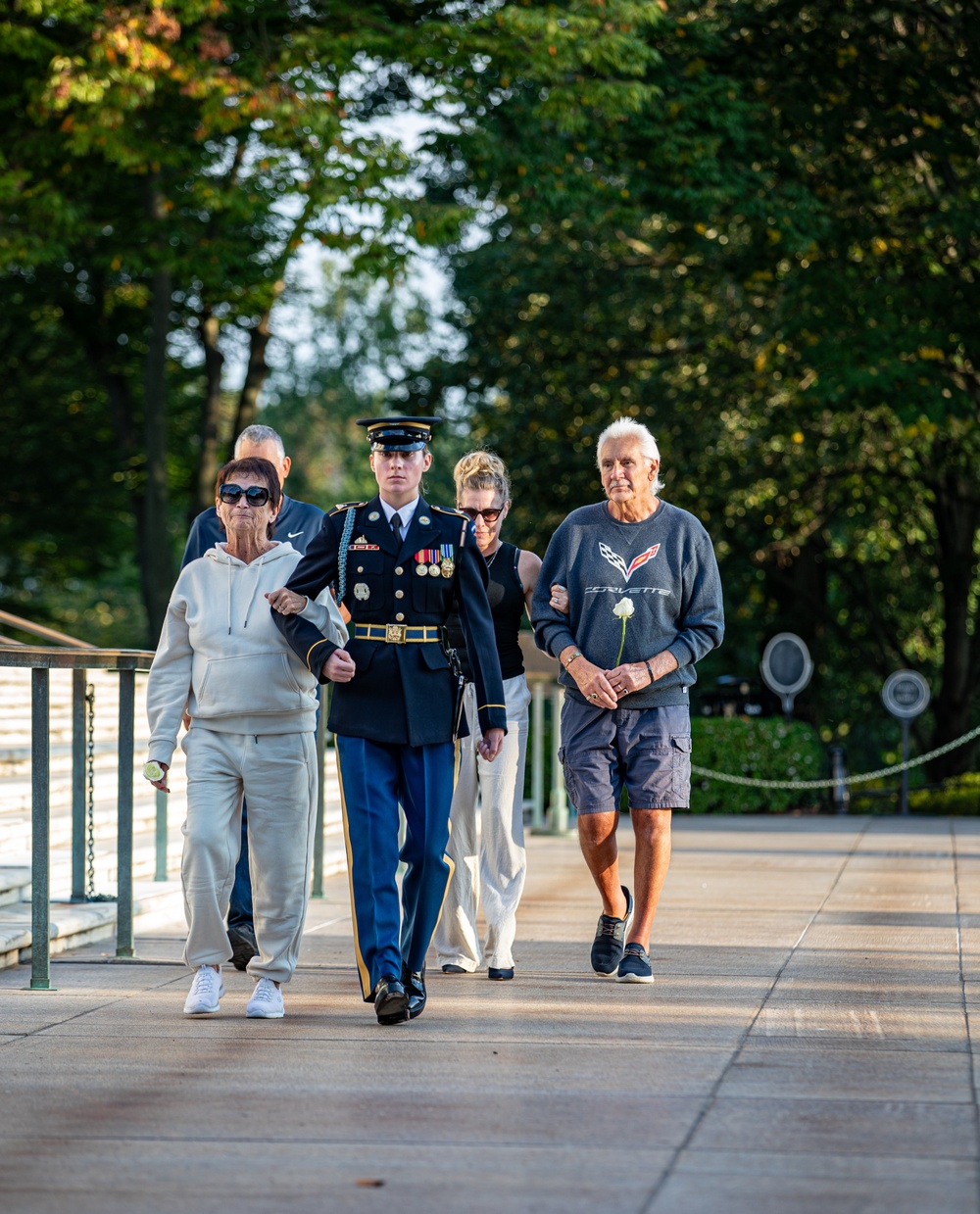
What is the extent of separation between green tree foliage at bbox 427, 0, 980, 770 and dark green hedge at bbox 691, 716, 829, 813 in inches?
135

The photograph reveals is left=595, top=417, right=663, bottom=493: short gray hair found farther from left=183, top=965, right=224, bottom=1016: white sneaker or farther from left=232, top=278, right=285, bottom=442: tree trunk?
left=232, top=278, right=285, bottom=442: tree trunk

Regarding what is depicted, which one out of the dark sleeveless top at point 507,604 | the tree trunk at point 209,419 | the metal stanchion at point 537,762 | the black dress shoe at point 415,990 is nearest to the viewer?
the black dress shoe at point 415,990

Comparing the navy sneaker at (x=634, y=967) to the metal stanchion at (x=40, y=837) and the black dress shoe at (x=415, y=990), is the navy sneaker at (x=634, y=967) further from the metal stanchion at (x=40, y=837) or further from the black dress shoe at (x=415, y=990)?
the metal stanchion at (x=40, y=837)

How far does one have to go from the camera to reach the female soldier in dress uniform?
18.1 ft

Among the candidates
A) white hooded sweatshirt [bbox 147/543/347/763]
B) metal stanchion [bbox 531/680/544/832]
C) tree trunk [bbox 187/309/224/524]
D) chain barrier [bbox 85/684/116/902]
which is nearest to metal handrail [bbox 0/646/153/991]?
→ white hooded sweatshirt [bbox 147/543/347/763]

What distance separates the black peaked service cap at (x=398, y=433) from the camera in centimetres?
561

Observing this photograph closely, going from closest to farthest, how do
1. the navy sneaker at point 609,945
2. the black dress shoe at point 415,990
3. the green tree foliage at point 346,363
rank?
the black dress shoe at point 415,990 → the navy sneaker at point 609,945 → the green tree foliage at point 346,363

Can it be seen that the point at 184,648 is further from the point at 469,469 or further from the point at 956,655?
the point at 956,655

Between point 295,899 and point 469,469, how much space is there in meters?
1.85

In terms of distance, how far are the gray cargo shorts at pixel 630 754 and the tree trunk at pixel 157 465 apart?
1319cm

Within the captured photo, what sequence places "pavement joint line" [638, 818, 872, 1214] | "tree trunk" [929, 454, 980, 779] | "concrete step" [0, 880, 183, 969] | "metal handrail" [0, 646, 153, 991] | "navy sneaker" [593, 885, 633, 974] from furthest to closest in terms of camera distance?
"tree trunk" [929, 454, 980, 779]
"concrete step" [0, 880, 183, 969]
"navy sneaker" [593, 885, 633, 974]
"metal handrail" [0, 646, 153, 991]
"pavement joint line" [638, 818, 872, 1214]

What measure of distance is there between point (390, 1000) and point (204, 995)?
2.31ft

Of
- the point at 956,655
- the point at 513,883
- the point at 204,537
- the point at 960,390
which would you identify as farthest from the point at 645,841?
the point at 956,655

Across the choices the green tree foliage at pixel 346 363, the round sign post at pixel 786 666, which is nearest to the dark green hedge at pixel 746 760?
the round sign post at pixel 786 666
